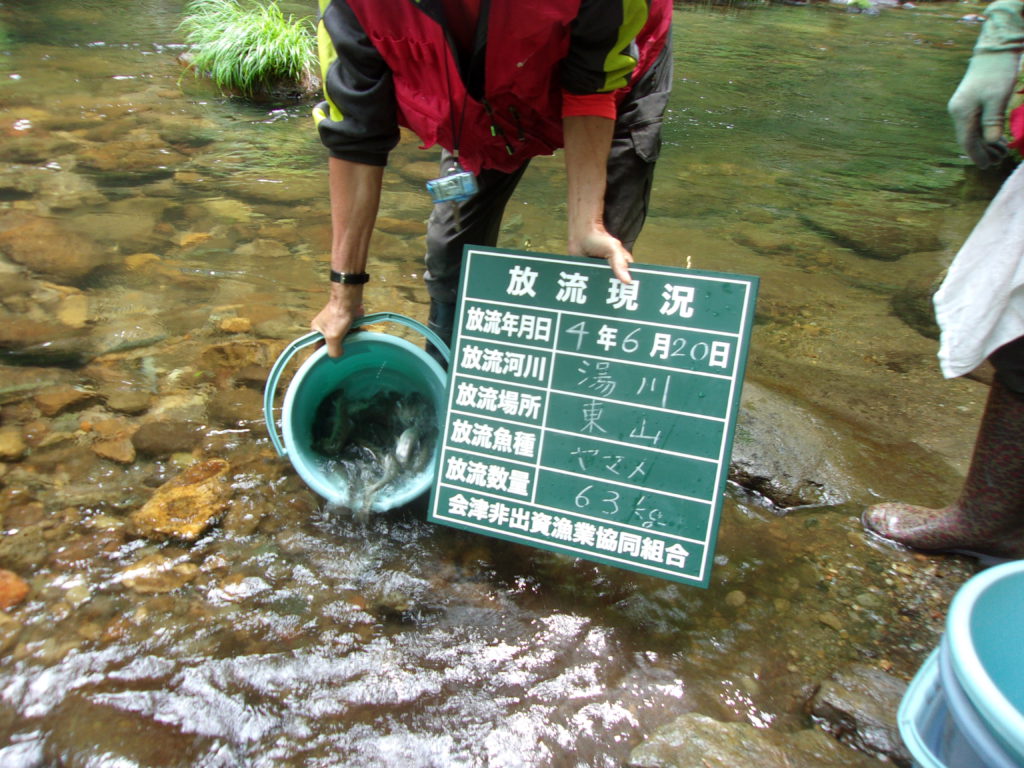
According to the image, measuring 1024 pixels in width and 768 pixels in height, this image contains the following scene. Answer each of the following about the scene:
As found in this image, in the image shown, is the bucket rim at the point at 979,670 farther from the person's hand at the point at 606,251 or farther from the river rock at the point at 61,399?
the river rock at the point at 61,399

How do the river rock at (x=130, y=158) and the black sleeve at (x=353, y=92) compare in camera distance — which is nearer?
the black sleeve at (x=353, y=92)

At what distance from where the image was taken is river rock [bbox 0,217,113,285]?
3406 mm

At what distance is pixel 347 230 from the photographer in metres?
1.98

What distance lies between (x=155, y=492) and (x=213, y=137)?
4000 mm

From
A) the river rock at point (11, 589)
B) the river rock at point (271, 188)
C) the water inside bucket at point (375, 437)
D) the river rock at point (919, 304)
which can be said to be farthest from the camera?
the river rock at point (271, 188)

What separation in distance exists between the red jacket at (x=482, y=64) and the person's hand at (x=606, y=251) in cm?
35

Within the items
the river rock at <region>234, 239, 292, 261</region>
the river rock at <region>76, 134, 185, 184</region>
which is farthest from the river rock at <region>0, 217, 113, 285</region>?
the river rock at <region>76, 134, 185, 184</region>

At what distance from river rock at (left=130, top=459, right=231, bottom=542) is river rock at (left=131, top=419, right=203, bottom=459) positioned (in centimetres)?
13

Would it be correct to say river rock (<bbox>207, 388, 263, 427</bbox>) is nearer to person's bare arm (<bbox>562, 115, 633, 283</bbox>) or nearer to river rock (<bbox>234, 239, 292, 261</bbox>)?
river rock (<bbox>234, 239, 292, 261</bbox>)

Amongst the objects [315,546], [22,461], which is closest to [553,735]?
[315,546]

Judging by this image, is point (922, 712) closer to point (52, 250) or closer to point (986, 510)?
point (986, 510)

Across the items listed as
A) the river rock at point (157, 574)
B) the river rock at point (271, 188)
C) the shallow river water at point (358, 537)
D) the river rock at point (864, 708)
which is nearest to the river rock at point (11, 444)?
the shallow river water at point (358, 537)

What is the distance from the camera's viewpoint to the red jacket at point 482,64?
1597 millimetres

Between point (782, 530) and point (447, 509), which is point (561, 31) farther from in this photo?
point (782, 530)
